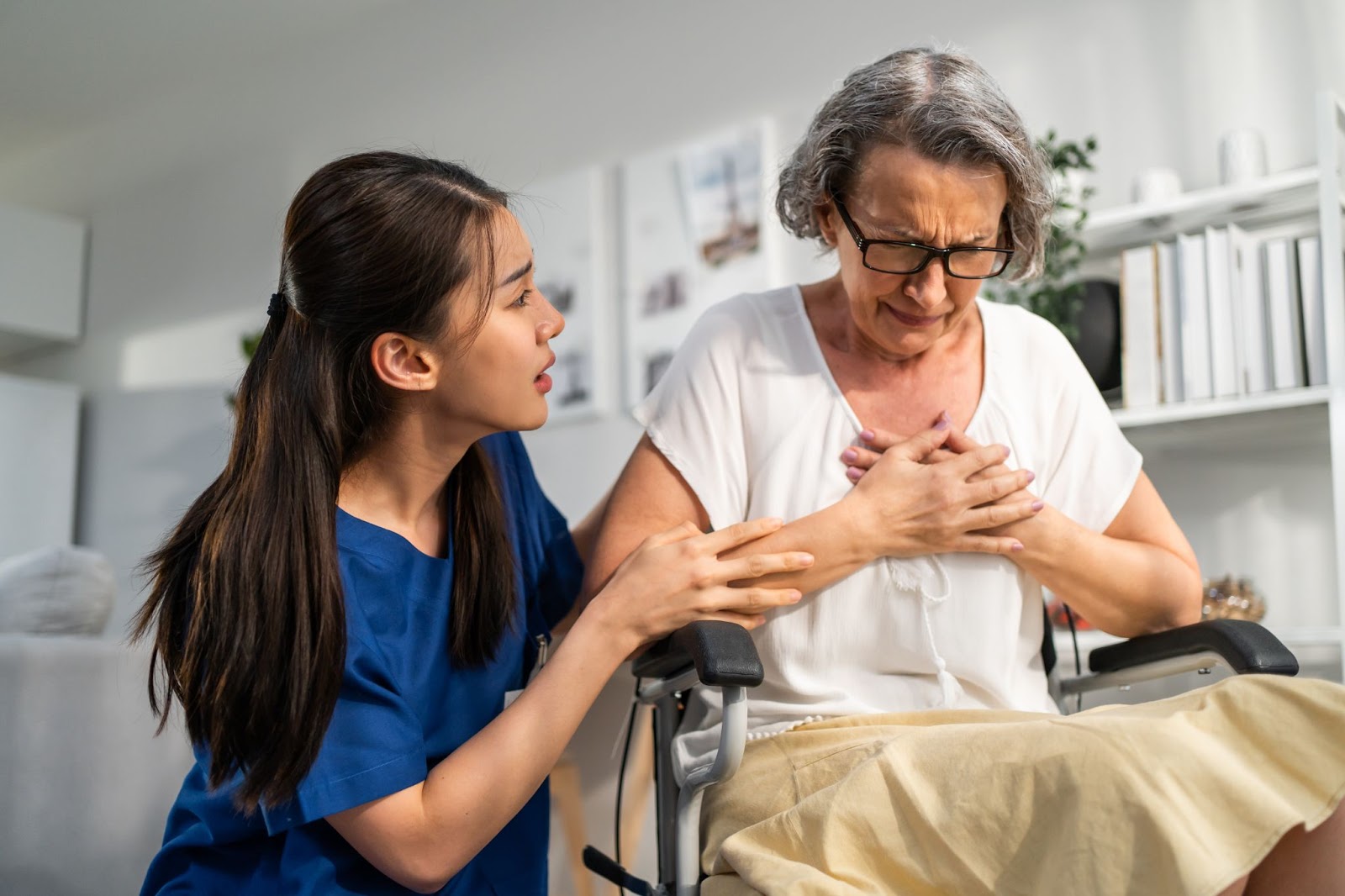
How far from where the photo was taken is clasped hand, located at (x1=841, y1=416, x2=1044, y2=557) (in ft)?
4.11

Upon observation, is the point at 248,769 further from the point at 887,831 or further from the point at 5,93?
the point at 5,93

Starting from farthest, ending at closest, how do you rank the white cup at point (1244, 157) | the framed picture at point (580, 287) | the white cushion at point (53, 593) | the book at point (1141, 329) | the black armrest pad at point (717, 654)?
the framed picture at point (580, 287)
the white cup at point (1244, 157)
the book at point (1141, 329)
the white cushion at point (53, 593)
the black armrest pad at point (717, 654)

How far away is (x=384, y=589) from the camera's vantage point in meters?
1.20

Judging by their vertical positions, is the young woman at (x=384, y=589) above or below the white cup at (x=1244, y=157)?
below

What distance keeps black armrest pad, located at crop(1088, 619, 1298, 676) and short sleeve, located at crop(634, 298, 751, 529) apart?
46 cm

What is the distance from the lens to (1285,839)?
885 mm

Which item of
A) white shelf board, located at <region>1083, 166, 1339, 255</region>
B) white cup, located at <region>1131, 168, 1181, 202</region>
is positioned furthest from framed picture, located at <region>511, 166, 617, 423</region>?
white cup, located at <region>1131, 168, 1181, 202</region>

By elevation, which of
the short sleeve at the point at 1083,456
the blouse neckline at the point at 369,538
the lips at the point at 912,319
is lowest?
the blouse neckline at the point at 369,538

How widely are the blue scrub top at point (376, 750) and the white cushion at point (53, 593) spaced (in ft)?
3.23

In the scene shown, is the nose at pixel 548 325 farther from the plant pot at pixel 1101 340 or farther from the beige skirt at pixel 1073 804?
the plant pot at pixel 1101 340

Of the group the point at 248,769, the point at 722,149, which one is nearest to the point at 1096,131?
the point at 722,149

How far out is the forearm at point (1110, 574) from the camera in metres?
1.28

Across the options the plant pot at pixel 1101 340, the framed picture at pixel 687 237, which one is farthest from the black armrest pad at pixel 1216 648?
the framed picture at pixel 687 237

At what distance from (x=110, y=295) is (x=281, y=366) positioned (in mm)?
4924
